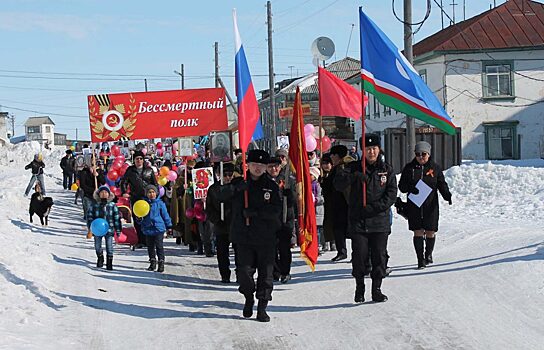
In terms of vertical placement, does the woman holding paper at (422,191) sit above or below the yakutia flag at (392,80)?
below

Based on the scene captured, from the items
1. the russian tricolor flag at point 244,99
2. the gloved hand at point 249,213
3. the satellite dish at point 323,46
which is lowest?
the gloved hand at point 249,213

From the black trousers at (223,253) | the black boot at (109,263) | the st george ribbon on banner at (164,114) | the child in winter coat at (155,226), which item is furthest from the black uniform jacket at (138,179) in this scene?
the black trousers at (223,253)

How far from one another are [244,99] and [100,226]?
11.9 ft

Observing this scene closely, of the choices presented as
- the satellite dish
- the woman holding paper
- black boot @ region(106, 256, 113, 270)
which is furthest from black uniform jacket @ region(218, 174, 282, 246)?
the satellite dish

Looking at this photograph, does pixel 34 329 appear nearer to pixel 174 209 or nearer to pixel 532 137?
pixel 174 209

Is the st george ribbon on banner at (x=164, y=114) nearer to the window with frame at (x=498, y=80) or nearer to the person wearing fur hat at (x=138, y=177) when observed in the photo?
the person wearing fur hat at (x=138, y=177)

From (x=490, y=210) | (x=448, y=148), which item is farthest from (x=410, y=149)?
(x=448, y=148)

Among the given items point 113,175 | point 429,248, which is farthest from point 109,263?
point 113,175

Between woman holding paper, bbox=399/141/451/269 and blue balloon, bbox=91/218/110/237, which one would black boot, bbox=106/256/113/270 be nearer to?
blue balloon, bbox=91/218/110/237

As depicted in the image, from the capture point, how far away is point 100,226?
41.0 ft

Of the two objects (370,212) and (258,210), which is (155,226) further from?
(370,212)

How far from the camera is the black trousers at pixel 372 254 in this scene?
874cm

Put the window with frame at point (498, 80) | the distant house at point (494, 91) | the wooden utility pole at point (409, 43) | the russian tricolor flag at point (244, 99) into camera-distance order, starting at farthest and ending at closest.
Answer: the window with frame at point (498, 80), the distant house at point (494, 91), the wooden utility pole at point (409, 43), the russian tricolor flag at point (244, 99)

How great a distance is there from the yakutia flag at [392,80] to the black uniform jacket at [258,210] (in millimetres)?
1946
